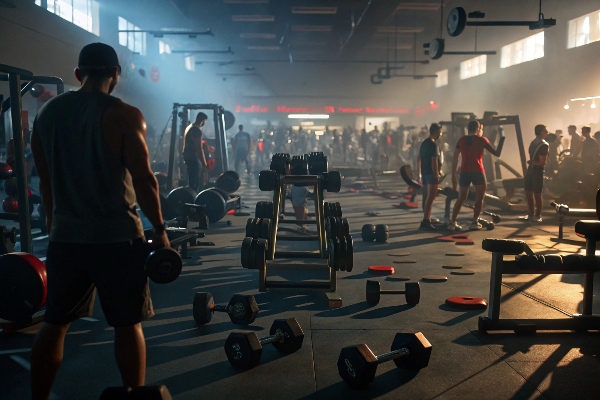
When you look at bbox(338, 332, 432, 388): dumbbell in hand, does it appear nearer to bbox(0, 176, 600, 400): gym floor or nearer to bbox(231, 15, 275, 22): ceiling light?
bbox(0, 176, 600, 400): gym floor

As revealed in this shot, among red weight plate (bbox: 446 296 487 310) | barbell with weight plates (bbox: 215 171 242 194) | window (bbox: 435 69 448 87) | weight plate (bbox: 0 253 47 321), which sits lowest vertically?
red weight plate (bbox: 446 296 487 310)

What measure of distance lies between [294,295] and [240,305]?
0.86 m

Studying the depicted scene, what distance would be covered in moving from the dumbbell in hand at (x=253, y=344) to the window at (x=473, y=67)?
19219 mm

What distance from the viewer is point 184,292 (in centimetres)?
Answer: 411

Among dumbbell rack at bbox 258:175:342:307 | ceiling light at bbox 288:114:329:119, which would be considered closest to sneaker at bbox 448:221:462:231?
dumbbell rack at bbox 258:175:342:307

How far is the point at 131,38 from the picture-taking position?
15992mm

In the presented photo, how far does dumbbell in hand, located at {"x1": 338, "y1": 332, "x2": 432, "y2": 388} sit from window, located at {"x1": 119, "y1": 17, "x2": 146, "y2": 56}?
1331cm

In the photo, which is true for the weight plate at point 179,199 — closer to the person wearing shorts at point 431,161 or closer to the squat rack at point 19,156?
the person wearing shorts at point 431,161

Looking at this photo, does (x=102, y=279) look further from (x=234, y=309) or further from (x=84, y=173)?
(x=234, y=309)

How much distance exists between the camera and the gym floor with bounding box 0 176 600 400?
242 centimetres

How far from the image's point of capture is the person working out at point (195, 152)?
8188 mm

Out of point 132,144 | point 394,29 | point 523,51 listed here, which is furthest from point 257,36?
point 132,144

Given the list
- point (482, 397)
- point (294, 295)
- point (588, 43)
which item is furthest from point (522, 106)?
point (482, 397)

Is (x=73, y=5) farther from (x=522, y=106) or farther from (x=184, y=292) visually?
(x=522, y=106)
